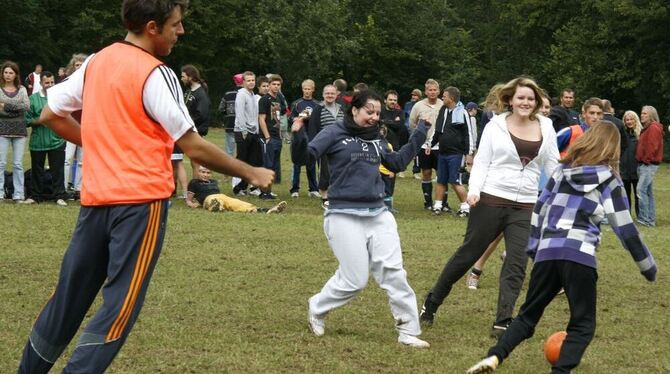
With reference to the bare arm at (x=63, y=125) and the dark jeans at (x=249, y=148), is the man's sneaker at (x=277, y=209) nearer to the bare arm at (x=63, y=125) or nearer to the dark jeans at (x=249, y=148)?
the dark jeans at (x=249, y=148)

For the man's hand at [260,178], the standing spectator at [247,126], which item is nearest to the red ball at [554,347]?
the man's hand at [260,178]

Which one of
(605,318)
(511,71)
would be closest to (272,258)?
(605,318)

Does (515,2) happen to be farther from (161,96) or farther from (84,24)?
(161,96)

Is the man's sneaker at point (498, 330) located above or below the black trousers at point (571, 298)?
below

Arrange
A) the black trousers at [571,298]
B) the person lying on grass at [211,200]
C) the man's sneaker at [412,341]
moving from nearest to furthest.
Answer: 1. the black trousers at [571,298]
2. the man's sneaker at [412,341]
3. the person lying on grass at [211,200]

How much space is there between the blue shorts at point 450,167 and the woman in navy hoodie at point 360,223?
892 cm

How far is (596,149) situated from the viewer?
21.6 ft

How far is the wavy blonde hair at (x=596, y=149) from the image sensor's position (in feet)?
21.6

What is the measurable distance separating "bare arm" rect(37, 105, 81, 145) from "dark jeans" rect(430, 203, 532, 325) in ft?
12.2

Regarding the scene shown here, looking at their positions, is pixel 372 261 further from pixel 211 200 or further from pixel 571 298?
pixel 211 200

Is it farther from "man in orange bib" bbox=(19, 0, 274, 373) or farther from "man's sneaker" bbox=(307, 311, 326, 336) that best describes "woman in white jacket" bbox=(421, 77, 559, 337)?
"man in orange bib" bbox=(19, 0, 274, 373)

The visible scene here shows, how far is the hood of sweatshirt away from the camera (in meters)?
6.56

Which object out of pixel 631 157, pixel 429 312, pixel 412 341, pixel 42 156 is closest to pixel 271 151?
pixel 42 156

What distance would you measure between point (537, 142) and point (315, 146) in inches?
67.3
